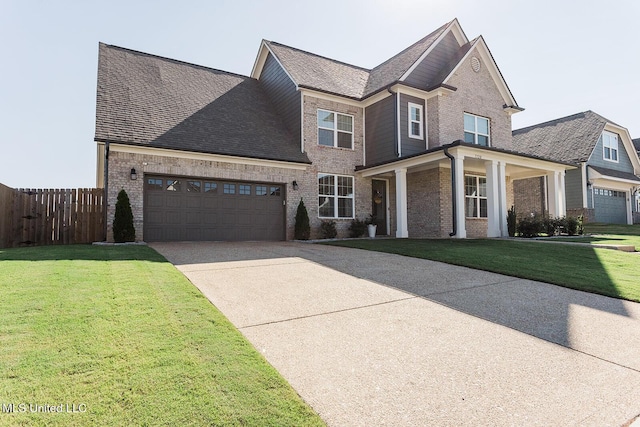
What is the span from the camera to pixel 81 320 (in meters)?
3.19

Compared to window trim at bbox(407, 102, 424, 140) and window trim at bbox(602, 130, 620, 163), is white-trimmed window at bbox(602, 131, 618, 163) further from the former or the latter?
window trim at bbox(407, 102, 424, 140)

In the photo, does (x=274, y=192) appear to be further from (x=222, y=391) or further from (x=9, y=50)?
(x=222, y=391)

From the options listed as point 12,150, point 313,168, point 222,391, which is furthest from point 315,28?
point 12,150

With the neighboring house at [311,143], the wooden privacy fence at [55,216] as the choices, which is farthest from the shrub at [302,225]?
the wooden privacy fence at [55,216]

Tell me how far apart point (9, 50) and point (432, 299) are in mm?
13751

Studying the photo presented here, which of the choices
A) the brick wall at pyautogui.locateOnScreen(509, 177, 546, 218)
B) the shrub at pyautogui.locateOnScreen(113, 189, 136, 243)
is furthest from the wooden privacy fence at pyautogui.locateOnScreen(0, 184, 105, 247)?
the brick wall at pyautogui.locateOnScreen(509, 177, 546, 218)

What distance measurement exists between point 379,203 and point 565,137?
15.4 meters

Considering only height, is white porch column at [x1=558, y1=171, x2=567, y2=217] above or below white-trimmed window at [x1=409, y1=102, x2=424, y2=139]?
below

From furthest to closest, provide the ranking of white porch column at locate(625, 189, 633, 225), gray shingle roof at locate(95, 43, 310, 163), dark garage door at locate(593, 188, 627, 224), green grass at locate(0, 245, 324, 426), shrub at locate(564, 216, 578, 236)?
white porch column at locate(625, 189, 633, 225) → dark garage door at locate(593, 188, 627, 224) → shrub at locate(564, 216, 578, 236) → gray shingle roof at locate(95, 43, 310, 163) → green grass at locate(0, 245, 324, 426)

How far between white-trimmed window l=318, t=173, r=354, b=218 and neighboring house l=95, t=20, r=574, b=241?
49 mm

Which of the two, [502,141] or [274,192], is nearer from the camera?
[274,192]

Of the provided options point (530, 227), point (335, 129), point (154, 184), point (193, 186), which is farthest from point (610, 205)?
point (154, 184)

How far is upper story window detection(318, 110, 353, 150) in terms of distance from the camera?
14.8m

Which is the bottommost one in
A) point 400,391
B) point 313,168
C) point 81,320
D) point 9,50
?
point 400,391
